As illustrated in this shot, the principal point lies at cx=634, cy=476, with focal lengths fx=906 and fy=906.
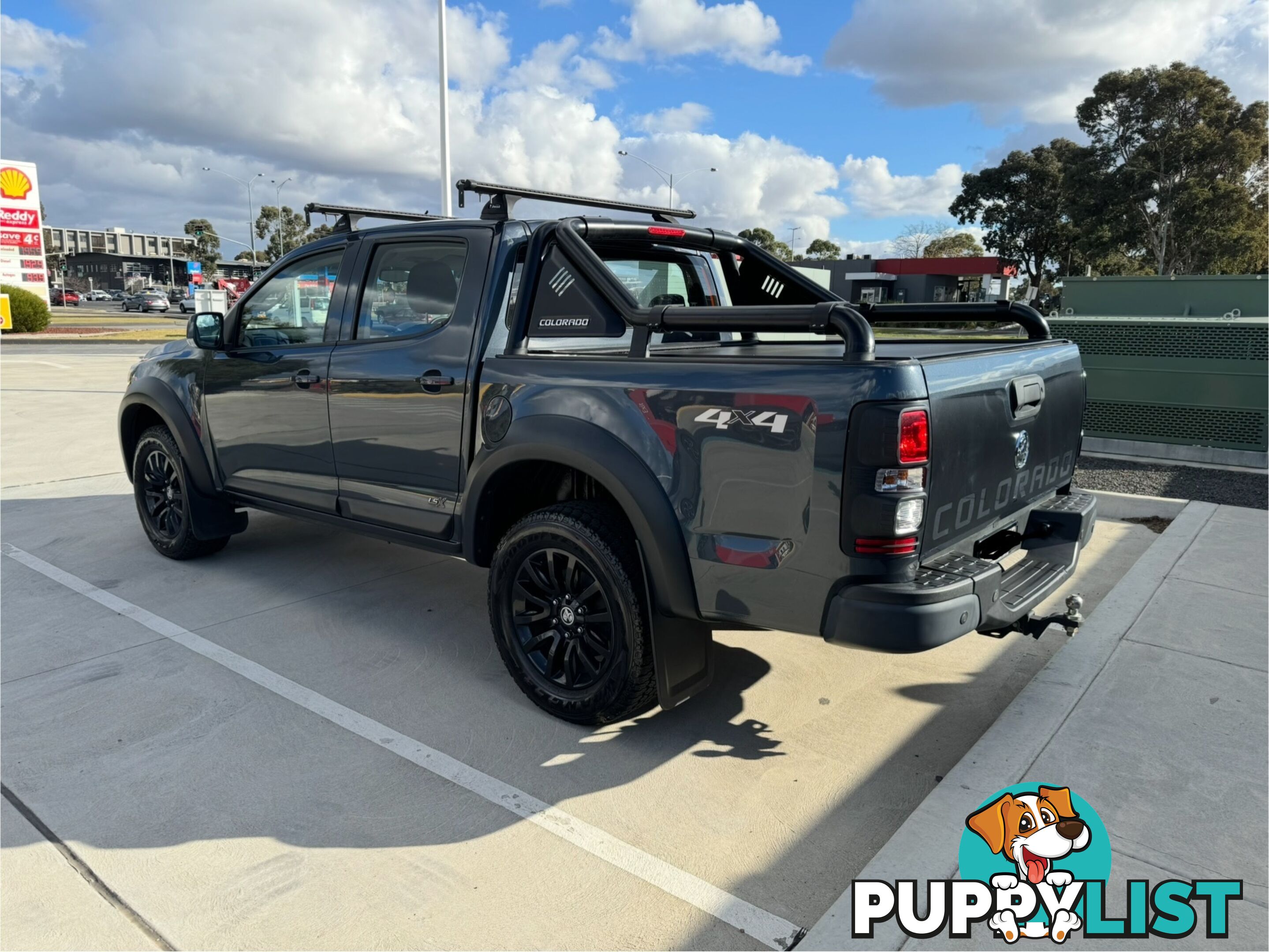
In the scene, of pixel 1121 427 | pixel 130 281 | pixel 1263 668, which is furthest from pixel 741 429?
pixel 130 281

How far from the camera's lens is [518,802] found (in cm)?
299

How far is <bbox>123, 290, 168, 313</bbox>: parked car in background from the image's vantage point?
5981cm

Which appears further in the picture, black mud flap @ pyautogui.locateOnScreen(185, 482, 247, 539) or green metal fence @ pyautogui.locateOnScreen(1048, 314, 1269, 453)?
green metal fence @ pyautogui.locateOnScreen(1048, 314, 1269, 453)

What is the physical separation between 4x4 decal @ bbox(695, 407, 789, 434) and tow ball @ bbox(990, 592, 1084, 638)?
3.71 feet

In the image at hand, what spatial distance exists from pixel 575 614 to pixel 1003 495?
5.25ft

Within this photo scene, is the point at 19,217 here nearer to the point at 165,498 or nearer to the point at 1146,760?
the point at 165,498

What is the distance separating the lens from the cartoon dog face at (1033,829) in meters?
2.58

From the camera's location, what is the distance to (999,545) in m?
3.46

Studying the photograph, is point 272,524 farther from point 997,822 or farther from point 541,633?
point 997,822

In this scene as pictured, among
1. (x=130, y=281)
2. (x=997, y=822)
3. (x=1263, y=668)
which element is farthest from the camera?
(x=130, y=281)

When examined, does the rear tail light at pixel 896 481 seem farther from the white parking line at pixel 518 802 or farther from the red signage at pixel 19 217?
the red signage at pixel 19 217

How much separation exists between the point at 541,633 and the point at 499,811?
0.79 meters

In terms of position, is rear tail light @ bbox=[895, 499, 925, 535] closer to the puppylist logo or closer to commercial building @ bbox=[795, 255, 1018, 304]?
the puppylist logo

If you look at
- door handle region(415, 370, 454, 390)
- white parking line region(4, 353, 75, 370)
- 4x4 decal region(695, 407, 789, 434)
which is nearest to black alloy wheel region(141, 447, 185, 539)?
door handle region(415, 370, 454, 390)
